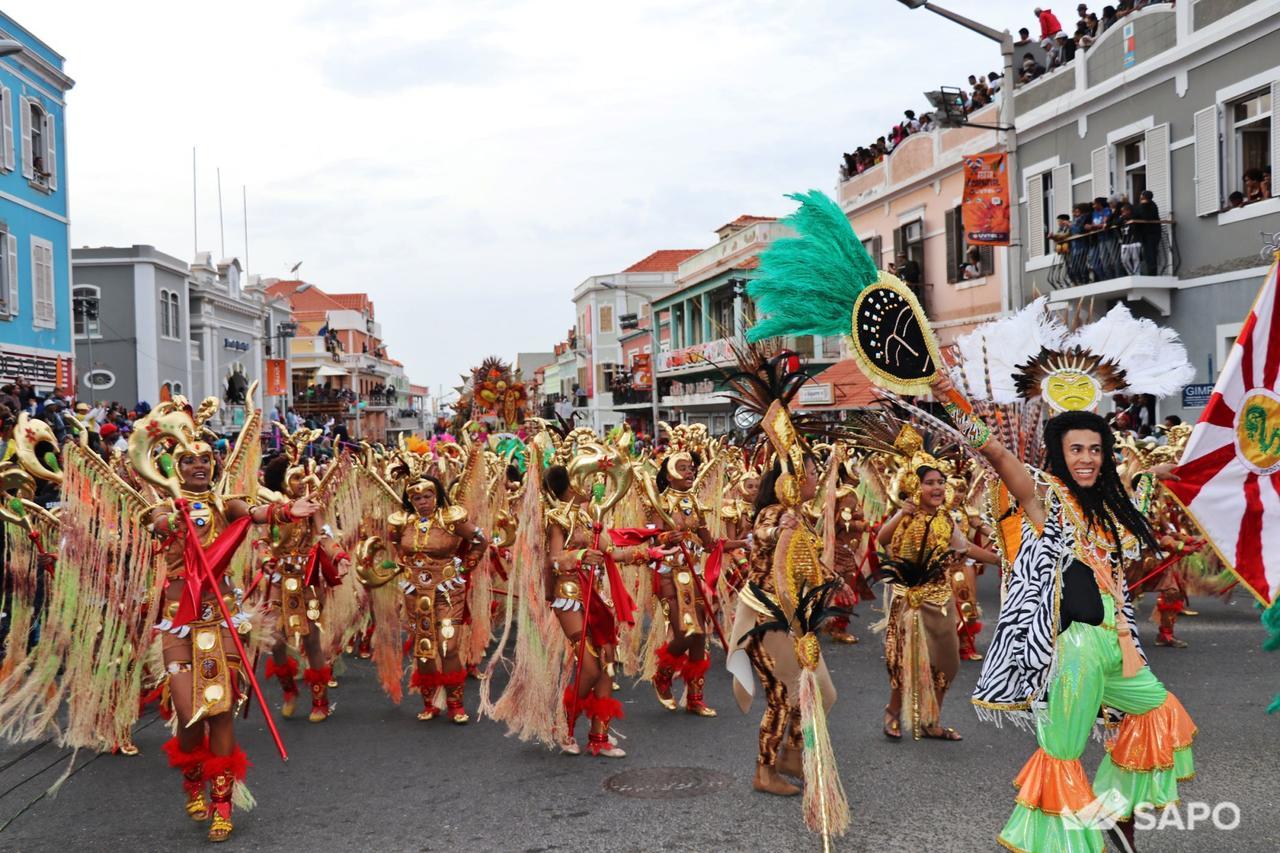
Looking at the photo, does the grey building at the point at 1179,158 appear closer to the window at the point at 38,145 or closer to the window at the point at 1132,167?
the window at the point at 1132,167

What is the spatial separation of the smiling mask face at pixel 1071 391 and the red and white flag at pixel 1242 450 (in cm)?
75

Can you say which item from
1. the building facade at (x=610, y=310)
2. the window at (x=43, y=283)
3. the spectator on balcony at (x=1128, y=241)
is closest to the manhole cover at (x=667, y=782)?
the spectator on balcony at (x=1128, y=241)

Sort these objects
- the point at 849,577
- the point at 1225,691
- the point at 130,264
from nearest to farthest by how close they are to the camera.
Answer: the point at 1225,691 < the point at 849,577 < the point at 130,264

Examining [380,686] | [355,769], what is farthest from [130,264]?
[355,769]

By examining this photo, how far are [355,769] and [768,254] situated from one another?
12.3 ft

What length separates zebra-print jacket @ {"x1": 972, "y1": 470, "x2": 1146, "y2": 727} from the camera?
427 centimetres

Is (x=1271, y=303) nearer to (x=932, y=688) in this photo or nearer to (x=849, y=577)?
(x=932, y=688)

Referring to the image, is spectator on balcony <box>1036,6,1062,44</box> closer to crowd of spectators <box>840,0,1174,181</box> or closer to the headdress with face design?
crowd of spectators <box>840,0,1174,181</box>

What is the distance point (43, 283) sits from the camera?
Result: 925 inches

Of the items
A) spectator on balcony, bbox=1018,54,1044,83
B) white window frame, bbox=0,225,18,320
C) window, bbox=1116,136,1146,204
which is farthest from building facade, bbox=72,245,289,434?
window, bbox=1116,136,1146,204

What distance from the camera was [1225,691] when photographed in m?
7.86

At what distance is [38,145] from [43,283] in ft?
9.23

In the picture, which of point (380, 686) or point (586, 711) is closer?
point (586, 711)

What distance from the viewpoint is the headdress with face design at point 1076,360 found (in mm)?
5238
